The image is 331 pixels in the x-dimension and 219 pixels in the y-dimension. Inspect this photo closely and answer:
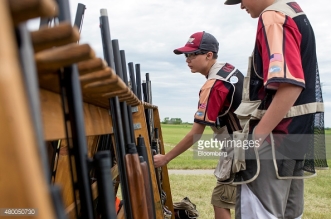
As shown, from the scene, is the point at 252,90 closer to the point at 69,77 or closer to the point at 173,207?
the point at 69,77

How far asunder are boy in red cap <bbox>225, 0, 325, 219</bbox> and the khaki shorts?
1.22 m

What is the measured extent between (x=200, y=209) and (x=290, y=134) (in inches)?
140

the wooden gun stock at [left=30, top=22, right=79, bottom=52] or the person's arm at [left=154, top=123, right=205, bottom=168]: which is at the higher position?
the wooden gun stock at [left=30, top=22, right=79, bottom=52]

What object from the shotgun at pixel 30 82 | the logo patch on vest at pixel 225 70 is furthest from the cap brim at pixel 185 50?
the shotgun at pixel 30 82

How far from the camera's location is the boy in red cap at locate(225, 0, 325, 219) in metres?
1.99

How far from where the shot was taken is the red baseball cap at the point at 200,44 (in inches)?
132

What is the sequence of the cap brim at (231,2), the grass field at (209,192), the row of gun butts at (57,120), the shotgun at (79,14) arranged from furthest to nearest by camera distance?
the grass field at (209,192) < the cap brim at (231,2) < the shotgun at (79,14) < the row of gun butts at (57,120)

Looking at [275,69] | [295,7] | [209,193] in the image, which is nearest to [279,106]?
[275,69]

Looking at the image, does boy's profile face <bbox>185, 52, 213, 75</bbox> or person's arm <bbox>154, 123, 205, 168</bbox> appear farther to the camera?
boy's profile face <bbox>185, 52, 213, 75</bbox>

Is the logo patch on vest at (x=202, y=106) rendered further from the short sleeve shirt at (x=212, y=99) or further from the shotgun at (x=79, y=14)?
the shotgun at (x=79, y=14)

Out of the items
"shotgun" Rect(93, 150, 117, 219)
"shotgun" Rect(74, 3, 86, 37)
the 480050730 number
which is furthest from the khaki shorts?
the 480050730 number

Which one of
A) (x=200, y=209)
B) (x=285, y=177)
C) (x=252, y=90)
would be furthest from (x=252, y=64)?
(x=200, y=209)

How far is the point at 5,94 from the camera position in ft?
1.63

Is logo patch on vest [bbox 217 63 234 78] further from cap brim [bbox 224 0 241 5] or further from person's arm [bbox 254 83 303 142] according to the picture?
person's arm [bbox 254 83 303 142]
